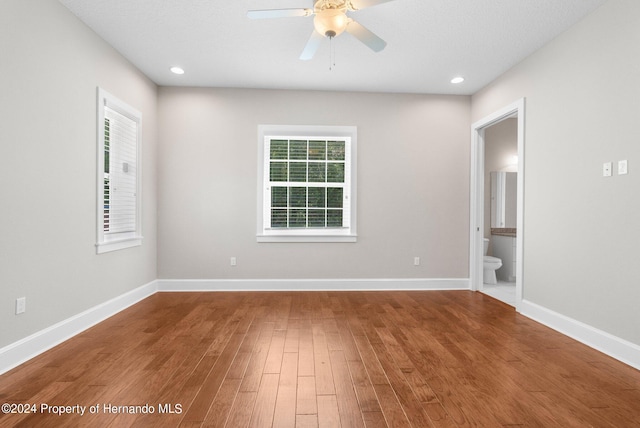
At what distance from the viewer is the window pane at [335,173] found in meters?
4.72

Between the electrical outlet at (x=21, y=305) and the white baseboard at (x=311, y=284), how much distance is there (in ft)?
6.93

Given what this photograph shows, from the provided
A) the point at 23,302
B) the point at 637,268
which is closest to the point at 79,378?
the point at 23,302

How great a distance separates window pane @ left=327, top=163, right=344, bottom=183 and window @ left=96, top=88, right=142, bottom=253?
243 centimetres

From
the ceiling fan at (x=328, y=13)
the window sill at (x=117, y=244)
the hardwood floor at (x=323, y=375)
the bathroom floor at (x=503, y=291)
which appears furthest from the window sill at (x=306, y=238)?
the ceiling fan at (x=328, y=13)

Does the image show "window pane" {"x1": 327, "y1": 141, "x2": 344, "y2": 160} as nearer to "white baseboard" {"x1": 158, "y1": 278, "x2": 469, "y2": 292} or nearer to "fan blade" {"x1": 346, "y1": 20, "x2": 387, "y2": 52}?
"white baseboard" {"x1": 158, "y1": 278, "x2": 469, "y2": 292}

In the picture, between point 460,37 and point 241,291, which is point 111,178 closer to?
point 241,291

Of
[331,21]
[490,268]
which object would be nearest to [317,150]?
[331,21]

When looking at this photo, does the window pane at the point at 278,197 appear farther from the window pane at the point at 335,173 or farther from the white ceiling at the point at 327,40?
the white ceiling at the point at 327,40

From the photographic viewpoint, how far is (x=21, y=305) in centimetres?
237

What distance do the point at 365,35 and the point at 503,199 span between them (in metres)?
4.41

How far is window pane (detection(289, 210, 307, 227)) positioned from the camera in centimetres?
470

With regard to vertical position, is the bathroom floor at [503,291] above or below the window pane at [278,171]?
below

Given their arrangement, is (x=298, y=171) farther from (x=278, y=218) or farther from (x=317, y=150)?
(x=278, y=218)

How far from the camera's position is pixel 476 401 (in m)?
1.89
